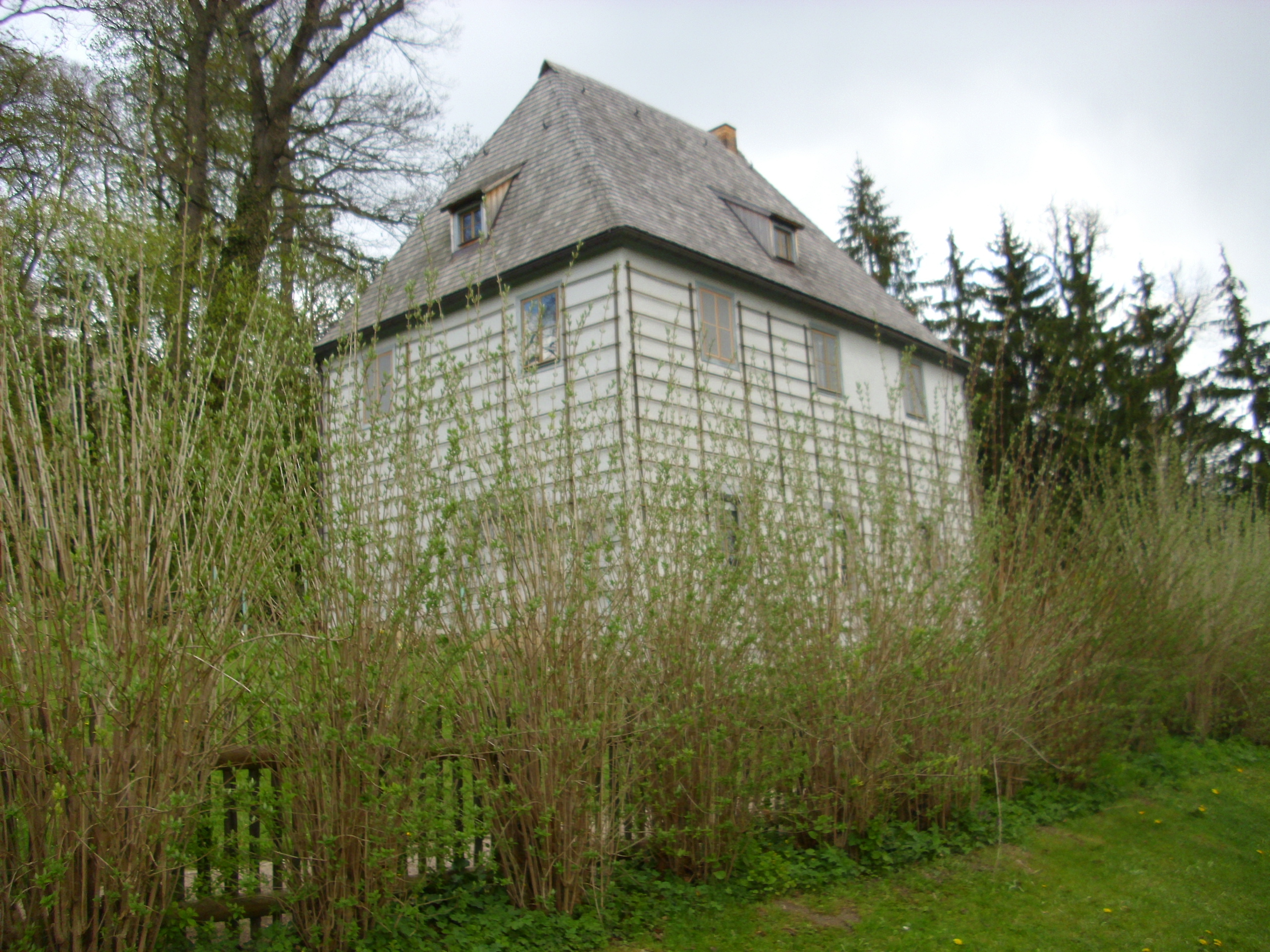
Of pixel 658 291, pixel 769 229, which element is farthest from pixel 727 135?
pixel 658 291

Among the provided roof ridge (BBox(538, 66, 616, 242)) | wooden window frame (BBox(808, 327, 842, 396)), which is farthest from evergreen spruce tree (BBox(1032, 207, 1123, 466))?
roof ridge (BBox(538, 66, 616, 242))

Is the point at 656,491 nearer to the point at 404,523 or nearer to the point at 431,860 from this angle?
the point at 404,523

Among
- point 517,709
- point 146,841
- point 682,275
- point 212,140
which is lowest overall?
point 146,841

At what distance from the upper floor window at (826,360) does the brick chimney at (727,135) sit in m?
6.79

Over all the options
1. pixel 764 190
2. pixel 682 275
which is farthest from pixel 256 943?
pixel 764 190

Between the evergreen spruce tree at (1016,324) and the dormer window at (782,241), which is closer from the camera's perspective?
the dormer window at (782,241)

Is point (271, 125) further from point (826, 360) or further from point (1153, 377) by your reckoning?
point (1153, 377)

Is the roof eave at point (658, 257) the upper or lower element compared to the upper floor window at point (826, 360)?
upper

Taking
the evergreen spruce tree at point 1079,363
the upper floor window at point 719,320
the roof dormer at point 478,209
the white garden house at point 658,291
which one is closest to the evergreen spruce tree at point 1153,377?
the evergreen spruce tree at point 1079,363

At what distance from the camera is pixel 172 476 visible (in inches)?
162

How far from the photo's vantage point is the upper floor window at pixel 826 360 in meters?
15.2

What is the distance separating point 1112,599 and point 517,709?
21.2ft

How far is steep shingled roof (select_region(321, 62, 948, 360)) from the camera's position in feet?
42.5

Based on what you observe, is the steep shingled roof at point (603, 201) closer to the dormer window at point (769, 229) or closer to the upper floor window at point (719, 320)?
the dormer window at point (769, 229)
